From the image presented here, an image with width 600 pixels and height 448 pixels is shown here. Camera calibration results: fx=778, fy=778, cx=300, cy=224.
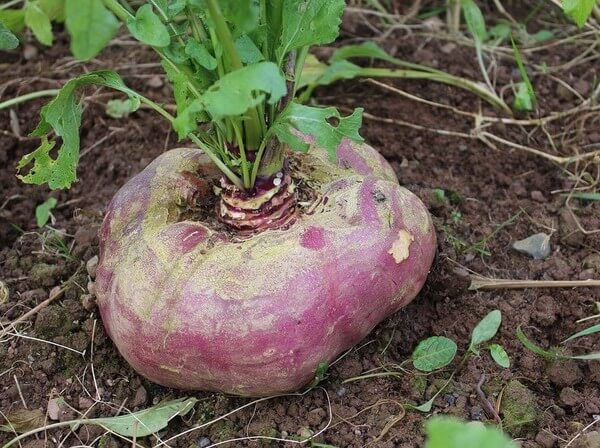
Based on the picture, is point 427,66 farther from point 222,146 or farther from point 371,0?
point 222,146

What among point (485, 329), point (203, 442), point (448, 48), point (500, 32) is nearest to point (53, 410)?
point (203, 442)

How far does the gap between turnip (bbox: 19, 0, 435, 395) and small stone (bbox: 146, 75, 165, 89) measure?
0.74 m

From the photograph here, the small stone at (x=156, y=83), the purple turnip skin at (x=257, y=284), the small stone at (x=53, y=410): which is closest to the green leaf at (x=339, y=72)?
the small stone at (x=156, y=83)

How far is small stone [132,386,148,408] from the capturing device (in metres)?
1.52

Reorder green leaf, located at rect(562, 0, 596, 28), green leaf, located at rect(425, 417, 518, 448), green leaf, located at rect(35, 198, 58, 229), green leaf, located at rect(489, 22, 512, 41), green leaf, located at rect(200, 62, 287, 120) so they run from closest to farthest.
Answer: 1. green leaf, located at rect(425, 417, 518, 448)
2. green leaf, located at rect(200, 62, 287, 120)
3. green leaf, located at rect(562, 0, 596, 28)
4. green leaf, located at rect(35, 198, 58, 229)
5. green leaf, located at rect(489, 22, 512, 41)

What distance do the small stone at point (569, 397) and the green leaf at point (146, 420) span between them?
70 centimetres

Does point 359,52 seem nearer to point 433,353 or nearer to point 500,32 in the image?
point 500,32

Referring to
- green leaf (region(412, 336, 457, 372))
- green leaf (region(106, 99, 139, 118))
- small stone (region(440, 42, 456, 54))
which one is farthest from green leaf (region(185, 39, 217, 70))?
small stone (region(440, 42, 456, 54))

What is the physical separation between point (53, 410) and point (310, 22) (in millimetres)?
883

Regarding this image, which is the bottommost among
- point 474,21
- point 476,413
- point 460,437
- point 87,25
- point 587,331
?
point 476,413

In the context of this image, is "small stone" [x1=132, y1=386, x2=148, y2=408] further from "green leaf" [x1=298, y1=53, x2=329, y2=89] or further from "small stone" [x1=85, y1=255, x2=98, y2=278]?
"green leaf" [x1=298, y1=53, x2=329, y2=89]

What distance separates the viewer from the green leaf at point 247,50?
1386 mm

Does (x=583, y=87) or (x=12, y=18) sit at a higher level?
(x=12, y=18)

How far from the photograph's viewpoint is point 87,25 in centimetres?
94
